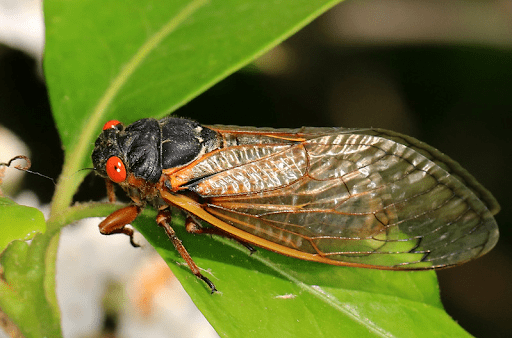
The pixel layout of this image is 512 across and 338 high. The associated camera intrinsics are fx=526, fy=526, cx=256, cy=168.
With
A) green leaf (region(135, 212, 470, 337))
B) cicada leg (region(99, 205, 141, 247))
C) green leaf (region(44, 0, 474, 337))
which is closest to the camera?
green leaf (region(135, 212, 470, 337))

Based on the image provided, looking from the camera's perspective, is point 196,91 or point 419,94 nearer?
point 196,91

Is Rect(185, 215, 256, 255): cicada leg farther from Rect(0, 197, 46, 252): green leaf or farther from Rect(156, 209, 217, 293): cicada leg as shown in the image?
Rect(0, 197, 46, 252): green leaf

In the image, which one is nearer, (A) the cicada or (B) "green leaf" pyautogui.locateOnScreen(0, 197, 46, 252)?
(B) "green leaf" pyautogui.locateOnScreen(0, 197, 46, 252)

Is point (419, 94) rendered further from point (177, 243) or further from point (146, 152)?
point (177, 243)

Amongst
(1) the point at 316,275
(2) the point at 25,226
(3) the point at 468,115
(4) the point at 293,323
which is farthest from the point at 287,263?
(3) the point at 468,115

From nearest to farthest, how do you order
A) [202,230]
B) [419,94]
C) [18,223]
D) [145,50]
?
[18,223] → [202,230] → [145,50] → [419,94]

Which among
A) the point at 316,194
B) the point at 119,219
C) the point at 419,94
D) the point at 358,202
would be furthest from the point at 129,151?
the point at 419,94

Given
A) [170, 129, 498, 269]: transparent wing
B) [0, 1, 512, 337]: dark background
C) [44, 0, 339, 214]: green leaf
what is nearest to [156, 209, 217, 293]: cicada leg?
[170, 129, 498, 269]: transparent wing
